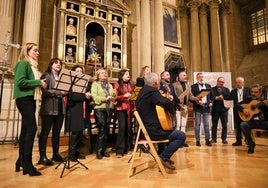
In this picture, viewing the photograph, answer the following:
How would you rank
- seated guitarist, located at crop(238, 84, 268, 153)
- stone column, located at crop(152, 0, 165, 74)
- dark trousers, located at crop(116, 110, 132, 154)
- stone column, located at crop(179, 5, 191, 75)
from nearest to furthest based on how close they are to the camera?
1. dark trousers, located at crop(116, 110, 132, 154)
2. seated guitarist, located at crop(238, 84, 268, 153)
3. stone column, located at crop(152, 0, 165, 74)
4. stone column, located at crop(179, 5, 191, 75)

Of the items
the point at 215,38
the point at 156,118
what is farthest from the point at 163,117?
the point at 215,38

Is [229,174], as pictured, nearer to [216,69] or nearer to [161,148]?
[161,148]

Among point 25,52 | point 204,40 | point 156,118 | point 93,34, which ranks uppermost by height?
point 204,40

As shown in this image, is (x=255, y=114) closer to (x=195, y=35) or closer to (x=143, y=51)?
(x=143, y=51)

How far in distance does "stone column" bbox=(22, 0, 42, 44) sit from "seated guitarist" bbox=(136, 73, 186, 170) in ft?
16.5

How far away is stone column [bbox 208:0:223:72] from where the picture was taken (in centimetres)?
1097

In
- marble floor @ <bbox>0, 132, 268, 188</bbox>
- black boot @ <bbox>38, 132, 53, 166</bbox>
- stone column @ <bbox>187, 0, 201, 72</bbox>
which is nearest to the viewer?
marble floor @ <bbox>0, 132, 268, 188</bbox>

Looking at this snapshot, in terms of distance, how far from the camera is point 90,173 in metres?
2.65

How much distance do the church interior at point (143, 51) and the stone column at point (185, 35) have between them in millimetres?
52

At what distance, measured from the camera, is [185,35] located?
A: 467 inches

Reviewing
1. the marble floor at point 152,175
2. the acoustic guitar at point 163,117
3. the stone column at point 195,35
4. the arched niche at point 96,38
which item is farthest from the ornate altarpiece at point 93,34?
the acoustic guitar at point 163,117

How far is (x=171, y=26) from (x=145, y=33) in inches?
112

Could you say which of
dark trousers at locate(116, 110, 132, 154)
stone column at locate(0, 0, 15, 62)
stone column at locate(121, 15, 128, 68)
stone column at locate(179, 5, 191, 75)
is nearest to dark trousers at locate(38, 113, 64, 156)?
dark trousers at locate(116, 110, 132, 154)

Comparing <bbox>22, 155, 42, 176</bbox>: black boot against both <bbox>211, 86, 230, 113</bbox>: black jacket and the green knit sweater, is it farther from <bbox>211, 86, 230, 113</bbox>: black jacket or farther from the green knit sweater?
<bbox>211, 86, 230, 113</bbox>: black jacket
